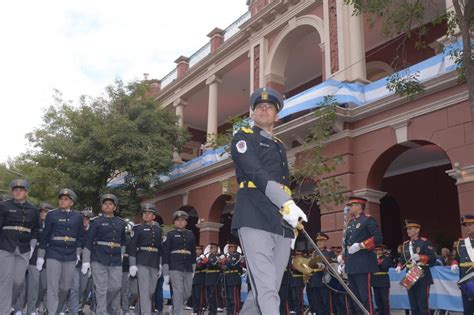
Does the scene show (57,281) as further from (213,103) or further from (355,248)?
(213,103)

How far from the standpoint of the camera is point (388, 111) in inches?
551

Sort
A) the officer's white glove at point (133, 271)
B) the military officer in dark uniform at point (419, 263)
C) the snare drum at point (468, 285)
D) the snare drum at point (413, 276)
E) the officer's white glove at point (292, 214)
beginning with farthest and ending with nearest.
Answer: the officer's white glove at point (133, 271) < the military officer in dark uniform at point (419, 263) < the snare drum at point (413, 276) < the snare drum at point (468, 285) < the officer's white glove at point (292, 214)

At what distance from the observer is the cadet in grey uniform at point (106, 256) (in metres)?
9.14

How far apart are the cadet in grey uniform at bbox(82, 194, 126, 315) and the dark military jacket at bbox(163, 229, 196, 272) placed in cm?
112

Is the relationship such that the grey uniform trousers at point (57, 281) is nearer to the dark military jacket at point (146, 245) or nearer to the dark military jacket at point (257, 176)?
the dark military jacket at point (146, 245)

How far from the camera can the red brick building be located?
1294cm

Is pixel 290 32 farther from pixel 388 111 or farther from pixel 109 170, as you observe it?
pixel 109 170

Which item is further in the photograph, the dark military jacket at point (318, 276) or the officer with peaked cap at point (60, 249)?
the dark military jacket at point (318, 276)

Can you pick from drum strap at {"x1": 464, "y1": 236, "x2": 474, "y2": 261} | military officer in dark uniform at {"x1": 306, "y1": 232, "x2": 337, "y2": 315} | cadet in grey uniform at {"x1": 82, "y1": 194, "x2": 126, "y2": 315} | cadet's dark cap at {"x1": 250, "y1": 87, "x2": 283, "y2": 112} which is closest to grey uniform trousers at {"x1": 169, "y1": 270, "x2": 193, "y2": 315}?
cadet in grey uniform at {"x1": 82, "y1": 194, "x2": 126, "y2": 315}

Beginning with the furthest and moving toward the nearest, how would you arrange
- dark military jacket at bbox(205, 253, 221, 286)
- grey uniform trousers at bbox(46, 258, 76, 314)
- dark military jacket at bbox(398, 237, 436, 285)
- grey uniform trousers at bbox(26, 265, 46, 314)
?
dark military jacket at bbox(205, 253, 221, 286) → grey uniform trousers at bbox(26, 265, 46, 314) → dark military jacket at bbox(398, 237, 436, 285) → grey uniform trousers at bbox(46, 258, 76, 314)

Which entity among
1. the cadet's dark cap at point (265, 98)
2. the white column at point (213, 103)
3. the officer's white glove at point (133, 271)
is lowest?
the officer's white glove at point (133, 271)

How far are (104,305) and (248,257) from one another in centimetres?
565

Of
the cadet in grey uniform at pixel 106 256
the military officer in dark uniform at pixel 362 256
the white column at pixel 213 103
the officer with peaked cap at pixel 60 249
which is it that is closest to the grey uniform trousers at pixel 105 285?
the cadet in grey uniform at pixel 106 256

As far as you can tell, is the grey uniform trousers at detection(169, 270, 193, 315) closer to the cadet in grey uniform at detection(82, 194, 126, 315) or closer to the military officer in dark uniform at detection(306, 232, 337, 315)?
the cadet in grey uniform at detection(82, 194, 126, 315)
